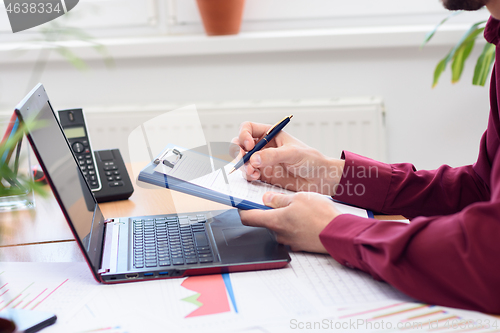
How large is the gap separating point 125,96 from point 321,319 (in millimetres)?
1478

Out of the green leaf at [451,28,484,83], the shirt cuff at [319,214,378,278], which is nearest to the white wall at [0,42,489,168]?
the green leaf at [451,28,484,83]

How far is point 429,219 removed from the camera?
0.56 meters

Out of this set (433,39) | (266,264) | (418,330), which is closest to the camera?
(418,330)

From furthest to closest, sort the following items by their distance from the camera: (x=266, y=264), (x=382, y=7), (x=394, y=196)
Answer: (x=382, y=7) → (x=394, y=196) → (x=266, y=264)

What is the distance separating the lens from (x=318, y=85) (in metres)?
1.76

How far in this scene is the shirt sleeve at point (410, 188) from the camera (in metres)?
0.87

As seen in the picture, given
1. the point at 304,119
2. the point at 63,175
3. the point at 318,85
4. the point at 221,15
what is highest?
the point at 221,15

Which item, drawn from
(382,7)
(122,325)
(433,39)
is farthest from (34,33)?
(122,325)

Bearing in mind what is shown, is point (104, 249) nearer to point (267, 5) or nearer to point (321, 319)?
point (321, 319)

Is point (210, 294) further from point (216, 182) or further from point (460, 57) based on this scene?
point (460, 57)

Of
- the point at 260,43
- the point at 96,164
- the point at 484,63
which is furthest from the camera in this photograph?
the point at 260,43

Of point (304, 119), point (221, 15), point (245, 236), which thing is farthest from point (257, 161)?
point (221, 15)

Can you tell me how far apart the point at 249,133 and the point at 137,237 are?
1.09 ft

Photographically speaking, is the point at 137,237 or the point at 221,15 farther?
the point at 221,15
